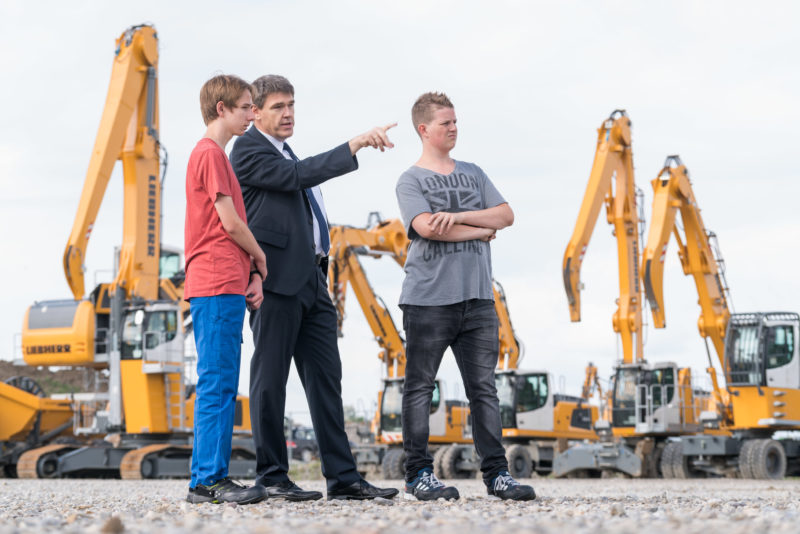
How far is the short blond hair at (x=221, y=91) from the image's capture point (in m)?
4.42

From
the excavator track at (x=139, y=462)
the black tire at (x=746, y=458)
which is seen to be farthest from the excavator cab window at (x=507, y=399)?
the excavator track at (x=139, y=462)

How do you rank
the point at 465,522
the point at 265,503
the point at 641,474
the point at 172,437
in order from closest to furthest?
the point at 465,522 < the point at 265,503 < the point at 172,437 < the point at 641,474

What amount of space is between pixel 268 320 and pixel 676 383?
15.8 meters

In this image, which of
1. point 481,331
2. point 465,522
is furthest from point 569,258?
point 465,522

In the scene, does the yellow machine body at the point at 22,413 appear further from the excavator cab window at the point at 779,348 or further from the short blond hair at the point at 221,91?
the short blond hair at the point at 221,91

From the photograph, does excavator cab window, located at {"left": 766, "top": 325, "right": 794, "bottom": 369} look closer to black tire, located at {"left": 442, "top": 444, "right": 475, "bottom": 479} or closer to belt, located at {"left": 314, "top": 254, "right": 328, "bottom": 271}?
black tire, located at {"left": 442, "top": 444, "right": 475, "bottom": 479}

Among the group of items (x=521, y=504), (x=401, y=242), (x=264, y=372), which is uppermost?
(x=401, y=242)

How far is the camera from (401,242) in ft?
70.3

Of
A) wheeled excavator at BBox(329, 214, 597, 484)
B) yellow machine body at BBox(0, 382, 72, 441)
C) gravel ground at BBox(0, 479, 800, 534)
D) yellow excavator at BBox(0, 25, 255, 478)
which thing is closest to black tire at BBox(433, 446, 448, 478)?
wheeled excavator at BBox(329, 214, 597, 484)

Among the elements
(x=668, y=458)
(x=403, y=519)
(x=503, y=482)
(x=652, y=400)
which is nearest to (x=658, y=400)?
(x=652, y=400)

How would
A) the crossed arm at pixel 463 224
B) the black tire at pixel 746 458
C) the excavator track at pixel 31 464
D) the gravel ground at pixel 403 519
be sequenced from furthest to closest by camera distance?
the excavator track at pixel 31 464 < the black tire at pixel 746 458 < the crossed arm at pixel 463 224 < the gravel ground at pixel 403 519

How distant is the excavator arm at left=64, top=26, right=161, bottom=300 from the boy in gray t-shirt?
1312 centimetres

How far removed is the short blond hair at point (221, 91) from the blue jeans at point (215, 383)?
2.78ft

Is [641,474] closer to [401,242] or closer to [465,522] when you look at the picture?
[401,242]
